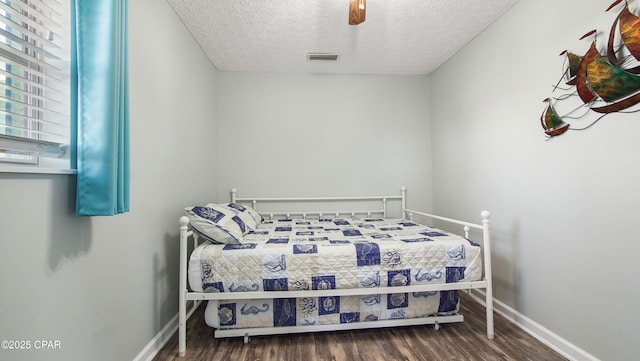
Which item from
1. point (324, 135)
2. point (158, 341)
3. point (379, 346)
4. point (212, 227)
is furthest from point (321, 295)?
point (324, 135)

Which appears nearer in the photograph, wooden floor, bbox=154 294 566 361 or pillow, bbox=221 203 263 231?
wooden floor, bbox=154 294 566 361

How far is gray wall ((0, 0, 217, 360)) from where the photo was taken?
814 millimetres

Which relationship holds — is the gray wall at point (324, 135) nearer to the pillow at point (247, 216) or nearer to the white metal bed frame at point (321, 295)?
the pillow at point (247, 216)

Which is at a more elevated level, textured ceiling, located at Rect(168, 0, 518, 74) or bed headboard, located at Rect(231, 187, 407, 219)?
textured ceiling, located at Rect(168, 0, 518, 74)

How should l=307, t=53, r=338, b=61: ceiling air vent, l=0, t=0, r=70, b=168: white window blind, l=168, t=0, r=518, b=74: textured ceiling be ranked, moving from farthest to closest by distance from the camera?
1. l=307, t=53, r=338, b=61: ceiling air vent
2. l=168, t=0, r=518, b=74: textured ceiling
3. l=0, t=0, r=70, b=168: white window blind

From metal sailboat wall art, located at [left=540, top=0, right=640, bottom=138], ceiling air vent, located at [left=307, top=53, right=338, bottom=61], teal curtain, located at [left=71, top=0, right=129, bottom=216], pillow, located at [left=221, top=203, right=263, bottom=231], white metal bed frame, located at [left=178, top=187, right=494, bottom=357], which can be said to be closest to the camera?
teal curtain, located at [left=71, top=0, right=129, bottom=216]

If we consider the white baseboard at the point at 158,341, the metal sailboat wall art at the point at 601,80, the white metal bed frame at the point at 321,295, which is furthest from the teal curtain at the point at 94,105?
the metal sailboat wall art at the point at 601,80

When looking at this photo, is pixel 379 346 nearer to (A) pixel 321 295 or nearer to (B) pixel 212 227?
(A) pixel 321 295

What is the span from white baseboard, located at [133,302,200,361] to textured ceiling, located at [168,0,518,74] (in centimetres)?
222

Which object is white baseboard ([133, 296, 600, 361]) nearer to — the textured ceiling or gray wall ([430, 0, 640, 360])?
gray wall ([430, 0, 640, 360])

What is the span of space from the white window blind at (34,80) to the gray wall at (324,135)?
5.99 feet

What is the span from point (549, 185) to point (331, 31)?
1.95 m

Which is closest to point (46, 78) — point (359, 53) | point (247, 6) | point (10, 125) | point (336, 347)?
point (10, 125)

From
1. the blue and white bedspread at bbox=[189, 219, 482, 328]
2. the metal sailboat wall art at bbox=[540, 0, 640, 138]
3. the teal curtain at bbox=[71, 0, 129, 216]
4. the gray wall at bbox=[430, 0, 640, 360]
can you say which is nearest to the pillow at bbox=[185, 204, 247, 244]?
the blue and white bedspread at bbox=[189, 219, 482, 328]
